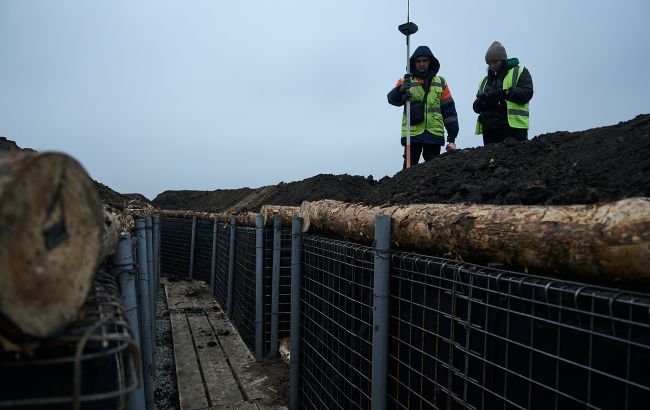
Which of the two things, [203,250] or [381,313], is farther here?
[203,250]

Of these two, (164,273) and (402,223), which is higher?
(402,223)

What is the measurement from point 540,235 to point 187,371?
530cm

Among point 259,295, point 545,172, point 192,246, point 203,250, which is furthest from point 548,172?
point 192,246

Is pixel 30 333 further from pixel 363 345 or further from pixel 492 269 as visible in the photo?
pixel 363 345

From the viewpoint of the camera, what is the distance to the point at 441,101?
22.4ft

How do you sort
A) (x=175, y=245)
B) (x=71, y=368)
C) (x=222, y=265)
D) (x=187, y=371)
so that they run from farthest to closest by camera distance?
(x=175, y=245) → (x=222, y=265) → (x=187, y=371) → (x=71, y=368)

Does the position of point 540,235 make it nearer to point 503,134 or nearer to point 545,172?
point 545,172

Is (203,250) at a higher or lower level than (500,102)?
lower

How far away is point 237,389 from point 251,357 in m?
1.04

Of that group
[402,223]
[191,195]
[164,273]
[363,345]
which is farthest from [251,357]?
[191,195]

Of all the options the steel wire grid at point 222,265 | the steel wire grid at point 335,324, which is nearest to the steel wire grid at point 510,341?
the steel wire grid at point 335,324

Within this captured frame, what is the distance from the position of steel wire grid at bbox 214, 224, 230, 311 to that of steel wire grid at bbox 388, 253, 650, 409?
22.3ft

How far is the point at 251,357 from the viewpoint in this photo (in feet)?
20.6

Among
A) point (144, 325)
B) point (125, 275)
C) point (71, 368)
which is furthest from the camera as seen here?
point (144, 325)
